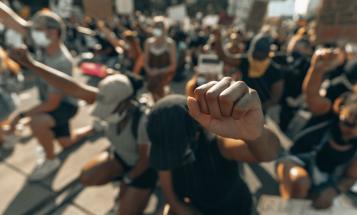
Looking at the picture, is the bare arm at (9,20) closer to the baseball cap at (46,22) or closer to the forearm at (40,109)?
the baseball cap at (46,22)

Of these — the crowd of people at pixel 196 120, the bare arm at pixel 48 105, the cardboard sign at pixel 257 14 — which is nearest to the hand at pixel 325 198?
the crowd of people at pixel 196 120

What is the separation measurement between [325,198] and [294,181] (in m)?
0.34

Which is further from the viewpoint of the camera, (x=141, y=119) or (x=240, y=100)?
(x=141, y=119)

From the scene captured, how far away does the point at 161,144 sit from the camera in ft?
5.21

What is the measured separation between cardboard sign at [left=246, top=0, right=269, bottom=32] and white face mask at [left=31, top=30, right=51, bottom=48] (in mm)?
3845

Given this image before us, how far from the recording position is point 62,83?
2.26 metres

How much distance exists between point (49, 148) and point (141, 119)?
5.77ft

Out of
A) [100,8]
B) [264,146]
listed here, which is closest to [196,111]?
[264,146]

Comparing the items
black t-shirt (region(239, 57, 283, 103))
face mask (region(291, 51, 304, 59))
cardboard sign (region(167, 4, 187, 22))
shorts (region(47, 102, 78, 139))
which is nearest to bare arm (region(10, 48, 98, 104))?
shorts (region(47, 102, 78, 139))

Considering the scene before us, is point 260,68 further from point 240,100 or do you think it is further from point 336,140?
point 240,100

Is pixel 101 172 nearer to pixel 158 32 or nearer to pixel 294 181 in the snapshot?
pixel 294 181

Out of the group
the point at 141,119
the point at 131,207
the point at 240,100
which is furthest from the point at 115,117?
the point at 240,100

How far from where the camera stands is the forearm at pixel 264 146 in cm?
140

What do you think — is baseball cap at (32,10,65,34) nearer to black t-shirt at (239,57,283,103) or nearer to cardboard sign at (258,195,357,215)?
black t-shirt at (239,57,283,103)
